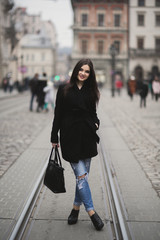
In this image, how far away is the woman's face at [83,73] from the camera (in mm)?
3725

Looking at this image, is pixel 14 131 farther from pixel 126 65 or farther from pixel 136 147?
pixel 126 65

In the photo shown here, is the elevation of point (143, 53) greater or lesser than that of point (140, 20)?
lesser

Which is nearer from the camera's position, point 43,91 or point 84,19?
point 43,91

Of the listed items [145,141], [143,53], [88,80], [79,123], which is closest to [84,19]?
[143,53]

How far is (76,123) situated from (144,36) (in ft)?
173

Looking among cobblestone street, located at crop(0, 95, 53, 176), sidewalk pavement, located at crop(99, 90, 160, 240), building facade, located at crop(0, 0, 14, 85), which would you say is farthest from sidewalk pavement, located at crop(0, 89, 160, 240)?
building facade, located at crop(0, 0, 14, 85)

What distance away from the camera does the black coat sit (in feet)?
12.0

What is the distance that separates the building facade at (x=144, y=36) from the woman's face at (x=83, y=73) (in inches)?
1995

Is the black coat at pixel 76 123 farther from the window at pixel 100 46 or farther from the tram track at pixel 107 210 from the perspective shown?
the window at pixel 100 46

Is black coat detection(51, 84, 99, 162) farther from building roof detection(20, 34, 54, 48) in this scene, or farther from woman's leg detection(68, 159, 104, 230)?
building roof detection(20, 34, 54, 48)

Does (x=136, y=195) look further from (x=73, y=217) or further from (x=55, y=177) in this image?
(x=55, y=177)

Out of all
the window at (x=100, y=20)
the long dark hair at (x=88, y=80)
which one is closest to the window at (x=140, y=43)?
the window at (x=100, y=20)

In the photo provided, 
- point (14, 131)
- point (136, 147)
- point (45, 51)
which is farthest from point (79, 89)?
point (45, 51)

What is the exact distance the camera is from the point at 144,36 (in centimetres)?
5353
